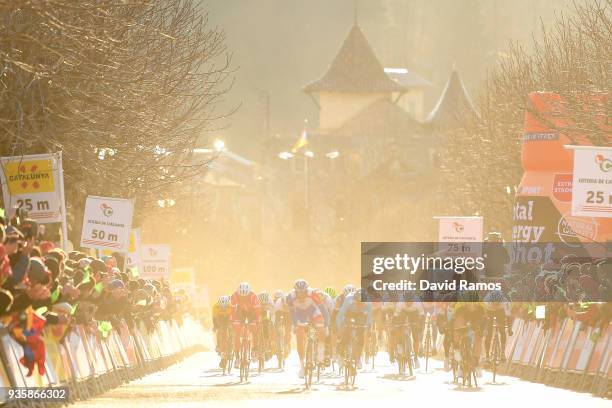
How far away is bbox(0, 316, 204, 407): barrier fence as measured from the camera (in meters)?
18.8

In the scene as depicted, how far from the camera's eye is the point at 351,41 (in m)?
153

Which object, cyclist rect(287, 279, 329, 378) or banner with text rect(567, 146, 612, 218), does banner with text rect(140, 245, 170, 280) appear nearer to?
cyclist rect(287, 279, 329, 378)

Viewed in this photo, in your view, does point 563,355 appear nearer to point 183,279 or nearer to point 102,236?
point 102,236

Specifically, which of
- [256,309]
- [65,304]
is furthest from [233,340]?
[65,304]

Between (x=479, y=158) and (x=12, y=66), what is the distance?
40.9 meters

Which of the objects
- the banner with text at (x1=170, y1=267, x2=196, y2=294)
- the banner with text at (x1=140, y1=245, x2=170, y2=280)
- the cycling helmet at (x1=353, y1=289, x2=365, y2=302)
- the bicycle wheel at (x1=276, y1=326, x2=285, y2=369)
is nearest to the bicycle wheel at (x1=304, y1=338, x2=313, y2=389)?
the cycling helmet at (x1=353, y1=289, x2=365, y2=302)

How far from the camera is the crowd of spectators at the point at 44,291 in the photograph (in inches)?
717

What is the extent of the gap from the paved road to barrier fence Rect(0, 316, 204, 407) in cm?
32

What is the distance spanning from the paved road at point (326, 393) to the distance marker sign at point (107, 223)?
9.01 ft

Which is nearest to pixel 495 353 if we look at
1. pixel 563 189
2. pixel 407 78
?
pixel 563 189

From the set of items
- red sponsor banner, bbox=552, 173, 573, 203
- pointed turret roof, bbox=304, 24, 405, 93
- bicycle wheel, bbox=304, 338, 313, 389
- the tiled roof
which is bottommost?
bicycle wheel, bbox=304, 338, 313, 389

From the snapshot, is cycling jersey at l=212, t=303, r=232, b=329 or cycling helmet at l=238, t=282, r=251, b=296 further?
cycling jersey at l=212, t=303, r=232, b=329

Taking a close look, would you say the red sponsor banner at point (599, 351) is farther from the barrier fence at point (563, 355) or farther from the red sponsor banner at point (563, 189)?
the red sponsor banner at point (563, 189)

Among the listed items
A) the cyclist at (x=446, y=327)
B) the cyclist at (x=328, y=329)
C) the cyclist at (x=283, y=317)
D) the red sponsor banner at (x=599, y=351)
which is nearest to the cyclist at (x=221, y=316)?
the cyclist at (x=283, y=317)
